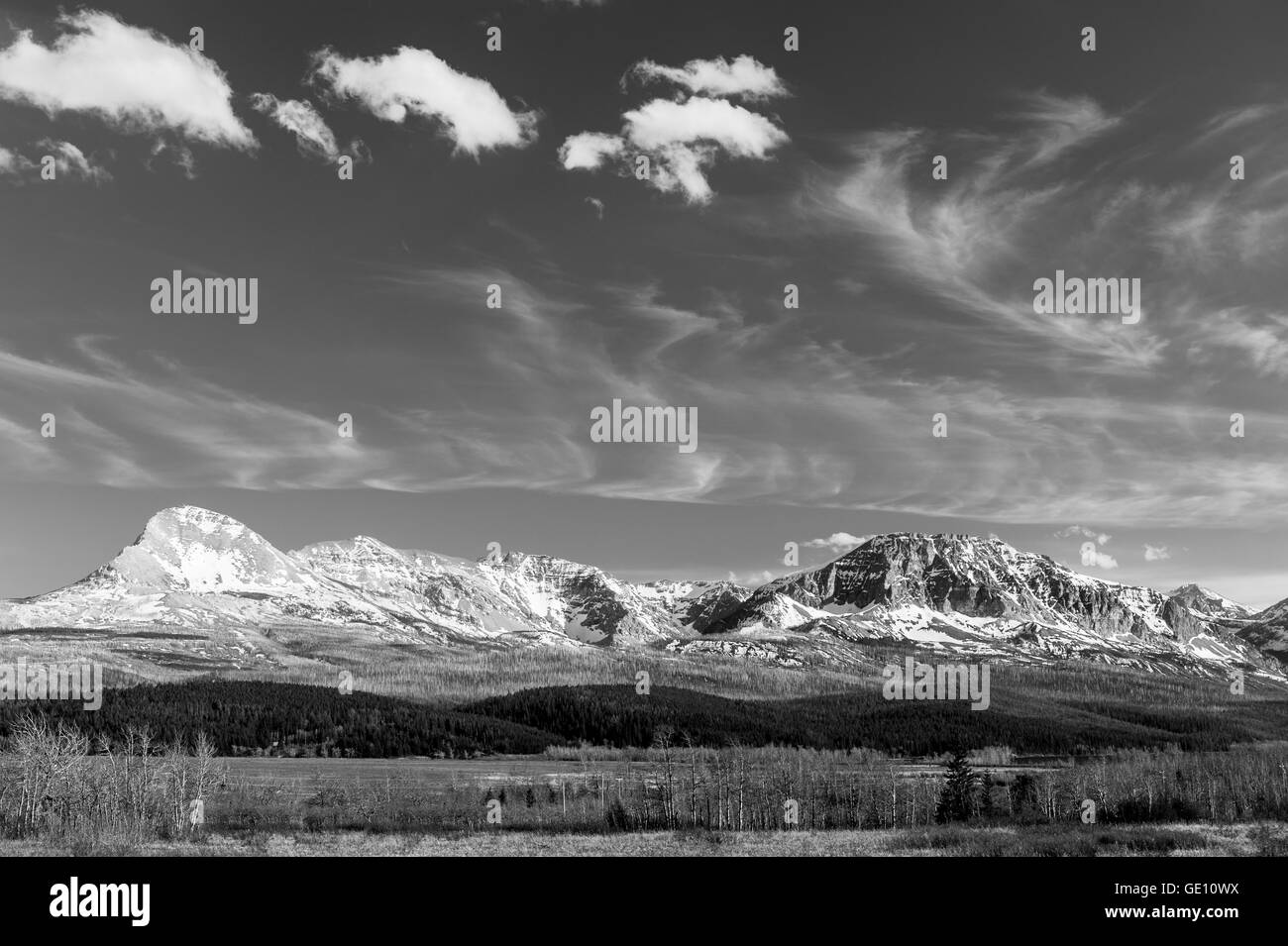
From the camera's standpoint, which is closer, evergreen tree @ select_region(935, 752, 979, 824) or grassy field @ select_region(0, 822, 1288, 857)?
grassy field @ select_region(0, 822, 1288, 857)

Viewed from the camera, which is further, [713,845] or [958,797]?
[958,797]

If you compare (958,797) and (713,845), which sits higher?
(713,845)

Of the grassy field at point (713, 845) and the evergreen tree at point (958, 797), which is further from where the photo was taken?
the evergreen tree at point (958, 797)

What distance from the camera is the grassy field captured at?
65.4 meters

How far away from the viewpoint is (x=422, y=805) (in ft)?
499

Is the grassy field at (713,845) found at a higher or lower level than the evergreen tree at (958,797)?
higher

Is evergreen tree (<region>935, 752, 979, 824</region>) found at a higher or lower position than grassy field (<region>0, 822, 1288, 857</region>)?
lower

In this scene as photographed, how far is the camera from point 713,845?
75.8 meters

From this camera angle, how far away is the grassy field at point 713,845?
65438mm
